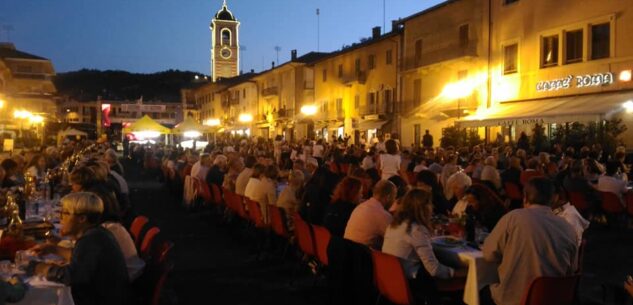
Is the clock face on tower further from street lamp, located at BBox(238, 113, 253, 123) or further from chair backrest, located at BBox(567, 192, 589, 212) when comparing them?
chair backrest, located at BBox(567, 192, 589, 212)

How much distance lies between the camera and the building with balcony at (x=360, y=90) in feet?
115

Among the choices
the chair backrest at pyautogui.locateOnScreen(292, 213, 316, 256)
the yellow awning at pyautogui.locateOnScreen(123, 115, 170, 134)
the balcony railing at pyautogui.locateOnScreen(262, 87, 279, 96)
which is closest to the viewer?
the chair backrest at pyautogui.locateOnScreen(292, 213, 316, 256)

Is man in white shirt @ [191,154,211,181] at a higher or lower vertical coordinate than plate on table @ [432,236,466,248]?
higher

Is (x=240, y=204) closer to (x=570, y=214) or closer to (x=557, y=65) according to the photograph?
(x=570, y=214)

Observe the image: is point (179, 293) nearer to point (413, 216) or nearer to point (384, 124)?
point (413, 216)

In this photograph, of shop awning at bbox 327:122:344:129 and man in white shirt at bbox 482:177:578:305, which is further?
shop awning at bbox 327:122:344:129

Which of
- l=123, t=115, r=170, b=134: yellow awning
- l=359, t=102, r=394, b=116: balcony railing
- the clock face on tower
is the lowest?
l=123, t=115, r=170, b=134: yellow awning

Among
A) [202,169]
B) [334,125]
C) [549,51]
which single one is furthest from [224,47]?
[202,169]

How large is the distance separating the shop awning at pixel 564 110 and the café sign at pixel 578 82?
42cm

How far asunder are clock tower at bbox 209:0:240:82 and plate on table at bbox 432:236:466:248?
259 feet

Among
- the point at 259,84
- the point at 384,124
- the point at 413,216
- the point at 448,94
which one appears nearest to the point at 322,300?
the point at 413,216

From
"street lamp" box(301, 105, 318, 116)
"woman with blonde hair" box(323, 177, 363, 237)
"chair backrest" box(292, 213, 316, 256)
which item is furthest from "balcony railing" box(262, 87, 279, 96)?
"woman with blonde hair" box(323, 177, 363, 237)

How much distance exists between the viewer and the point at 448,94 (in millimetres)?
29219

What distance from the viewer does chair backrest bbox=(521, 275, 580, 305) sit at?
4195 millimetres
